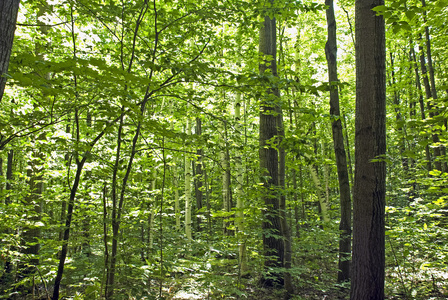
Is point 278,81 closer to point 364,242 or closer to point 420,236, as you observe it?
point 364,242

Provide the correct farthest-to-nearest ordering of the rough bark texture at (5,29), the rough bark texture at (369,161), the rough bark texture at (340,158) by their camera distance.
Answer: the rough bark texture at (340,158), the rough bark texture at (369,161), the rough bark texture at (5,29)

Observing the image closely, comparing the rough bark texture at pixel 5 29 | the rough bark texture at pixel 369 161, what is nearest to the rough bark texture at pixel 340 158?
the rough bark texture at pixel 369 161

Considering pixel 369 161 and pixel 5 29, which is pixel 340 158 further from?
pixel 5 29

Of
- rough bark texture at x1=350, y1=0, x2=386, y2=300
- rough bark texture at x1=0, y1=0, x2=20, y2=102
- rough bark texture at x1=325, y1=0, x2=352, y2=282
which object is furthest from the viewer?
rough bark texture at x1=325, y1=0, x2=352, y2=282

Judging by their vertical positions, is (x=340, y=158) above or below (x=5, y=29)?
below

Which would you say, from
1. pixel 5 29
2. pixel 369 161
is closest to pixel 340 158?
pixel 369 161

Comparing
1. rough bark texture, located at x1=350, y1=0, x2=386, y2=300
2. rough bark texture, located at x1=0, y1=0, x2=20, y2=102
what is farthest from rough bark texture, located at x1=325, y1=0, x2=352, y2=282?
rough bark texture, located at x1=0, y1=0, x2=20, y2=102

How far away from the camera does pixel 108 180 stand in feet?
13.2

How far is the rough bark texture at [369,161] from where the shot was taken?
11.9ft

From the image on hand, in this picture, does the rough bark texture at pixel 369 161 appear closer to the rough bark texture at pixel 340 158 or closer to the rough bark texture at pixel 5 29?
the rough bark texture at pixel 340 158

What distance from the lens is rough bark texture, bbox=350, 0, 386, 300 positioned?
142 inches

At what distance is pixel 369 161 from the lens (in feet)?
12.0

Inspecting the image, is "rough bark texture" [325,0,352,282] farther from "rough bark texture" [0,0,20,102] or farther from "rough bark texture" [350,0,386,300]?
"rough bark texture" [0,0,20,102]

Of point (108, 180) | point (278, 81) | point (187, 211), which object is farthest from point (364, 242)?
point (187, 211)
